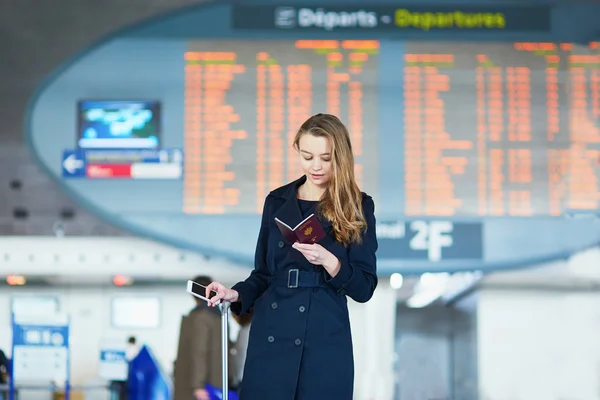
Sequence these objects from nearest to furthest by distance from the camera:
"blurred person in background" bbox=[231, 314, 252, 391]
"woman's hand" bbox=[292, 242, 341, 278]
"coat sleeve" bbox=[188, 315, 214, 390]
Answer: "woman's hand" bbox=[292, 242, 341, 278], "coat sleeve" bbox=[188, 315, 214, 390], "blurred person in background" bbox=[231, 314, 252, 391]

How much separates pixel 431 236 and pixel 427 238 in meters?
0.02

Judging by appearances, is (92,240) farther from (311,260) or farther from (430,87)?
(311,260)

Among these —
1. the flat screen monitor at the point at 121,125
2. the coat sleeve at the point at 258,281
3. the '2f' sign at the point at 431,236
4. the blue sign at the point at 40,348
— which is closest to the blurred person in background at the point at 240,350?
the blue sign at the point at 40,348

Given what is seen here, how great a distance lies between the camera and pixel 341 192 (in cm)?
234

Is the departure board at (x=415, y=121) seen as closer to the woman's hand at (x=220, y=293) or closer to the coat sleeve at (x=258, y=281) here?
the coat sleeve at (x=258, y=281)

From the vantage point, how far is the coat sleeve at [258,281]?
2393mm

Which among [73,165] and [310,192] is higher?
[73,165]

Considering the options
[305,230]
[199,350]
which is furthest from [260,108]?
[305,230]

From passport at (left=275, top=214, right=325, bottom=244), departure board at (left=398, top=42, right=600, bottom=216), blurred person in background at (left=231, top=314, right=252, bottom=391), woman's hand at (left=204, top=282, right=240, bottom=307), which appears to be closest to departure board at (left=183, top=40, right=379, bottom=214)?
departure board at (left=398, top=42, right=600, bottom=216)

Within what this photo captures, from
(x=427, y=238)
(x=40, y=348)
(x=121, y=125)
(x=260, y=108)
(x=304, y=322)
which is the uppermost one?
(x=260, y=108)

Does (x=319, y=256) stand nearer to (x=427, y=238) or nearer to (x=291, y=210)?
(x=291, y=210)

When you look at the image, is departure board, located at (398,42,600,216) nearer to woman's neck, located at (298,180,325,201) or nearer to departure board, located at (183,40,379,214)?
departure board, located at (183,40,379,214)

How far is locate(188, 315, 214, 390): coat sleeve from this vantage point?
4.52m

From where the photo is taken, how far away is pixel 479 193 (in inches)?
219
